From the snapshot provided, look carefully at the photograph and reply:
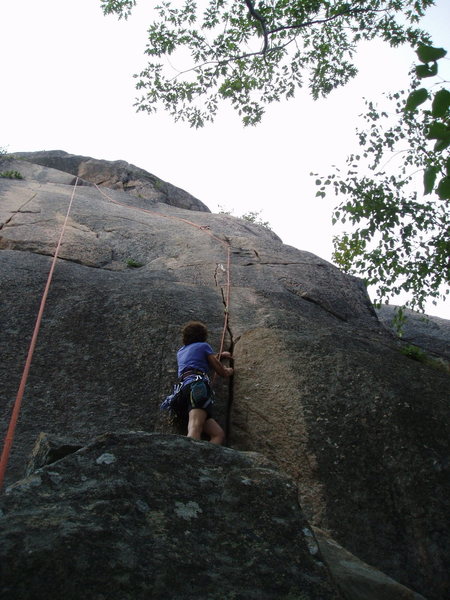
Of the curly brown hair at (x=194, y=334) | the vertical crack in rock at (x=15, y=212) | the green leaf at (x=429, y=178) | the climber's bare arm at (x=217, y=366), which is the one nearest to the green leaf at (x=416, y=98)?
the green leaf at (x=429, y=178)

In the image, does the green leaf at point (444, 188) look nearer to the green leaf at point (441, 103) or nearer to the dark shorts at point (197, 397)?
the green leaf at point (441, 103)

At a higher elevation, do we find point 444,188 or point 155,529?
point 444,188

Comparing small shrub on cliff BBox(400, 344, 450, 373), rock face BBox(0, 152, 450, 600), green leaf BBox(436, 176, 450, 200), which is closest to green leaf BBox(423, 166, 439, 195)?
green leaf BBox(436, 176, 450, 200)

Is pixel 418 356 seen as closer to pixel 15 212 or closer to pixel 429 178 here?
pixel 429 178

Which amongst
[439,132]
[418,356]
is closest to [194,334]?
[418,356]

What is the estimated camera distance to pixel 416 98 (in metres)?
2.75

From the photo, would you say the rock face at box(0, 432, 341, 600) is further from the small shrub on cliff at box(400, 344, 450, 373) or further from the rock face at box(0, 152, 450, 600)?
the small shrub on cliff at box(400, 344, 450, 373)

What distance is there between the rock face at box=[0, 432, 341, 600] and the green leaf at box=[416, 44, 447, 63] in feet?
8.07

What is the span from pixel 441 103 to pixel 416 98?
165 millimetres

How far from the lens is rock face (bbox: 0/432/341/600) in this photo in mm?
2238

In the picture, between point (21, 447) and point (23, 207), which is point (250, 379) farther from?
point (23, 207)

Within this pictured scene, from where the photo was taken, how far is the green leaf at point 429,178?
279 cm

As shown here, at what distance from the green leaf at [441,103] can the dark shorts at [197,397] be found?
352 cm

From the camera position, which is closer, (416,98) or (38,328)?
(416,98)
